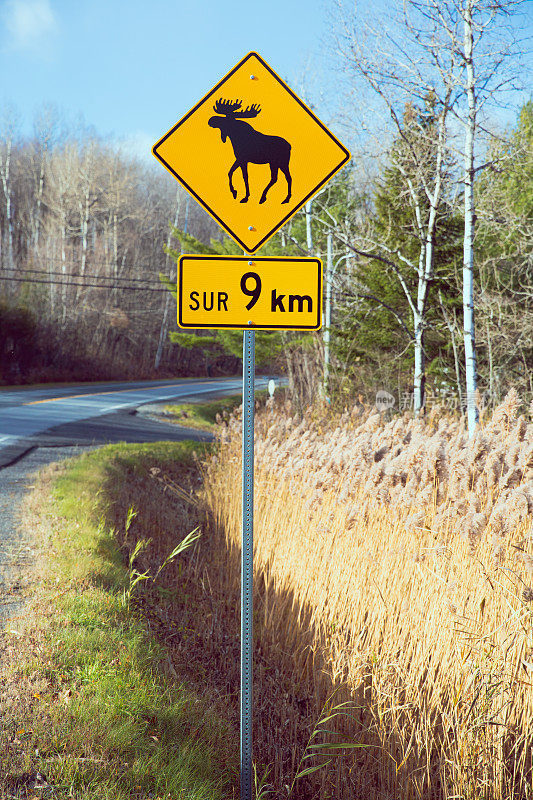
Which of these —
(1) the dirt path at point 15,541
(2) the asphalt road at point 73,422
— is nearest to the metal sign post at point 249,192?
(1) the dirt path at point 15,541

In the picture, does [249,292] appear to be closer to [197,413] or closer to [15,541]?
[15,541]

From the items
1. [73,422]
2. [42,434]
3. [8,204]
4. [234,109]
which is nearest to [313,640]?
[234,109]

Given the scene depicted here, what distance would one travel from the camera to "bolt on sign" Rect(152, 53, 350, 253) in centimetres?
298

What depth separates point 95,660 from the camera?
11.4 feet

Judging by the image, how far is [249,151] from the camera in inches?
116

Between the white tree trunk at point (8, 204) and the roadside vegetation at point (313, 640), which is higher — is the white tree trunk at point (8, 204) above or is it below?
above

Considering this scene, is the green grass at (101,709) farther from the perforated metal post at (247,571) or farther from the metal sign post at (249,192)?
the metal sign post at (249,192)

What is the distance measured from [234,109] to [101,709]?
9.21ft

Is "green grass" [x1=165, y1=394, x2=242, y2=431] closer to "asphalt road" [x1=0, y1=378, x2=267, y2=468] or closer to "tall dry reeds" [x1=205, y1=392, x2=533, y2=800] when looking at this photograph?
"asphalt road" [x1=0, y1=378, x2=267, y2=468]

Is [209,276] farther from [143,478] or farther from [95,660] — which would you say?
[143,478]

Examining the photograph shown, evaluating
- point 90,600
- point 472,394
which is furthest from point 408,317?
point 90,600

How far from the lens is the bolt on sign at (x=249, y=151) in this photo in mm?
2977

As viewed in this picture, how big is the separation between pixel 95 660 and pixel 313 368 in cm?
1444

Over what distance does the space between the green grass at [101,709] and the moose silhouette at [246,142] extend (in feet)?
7.98
